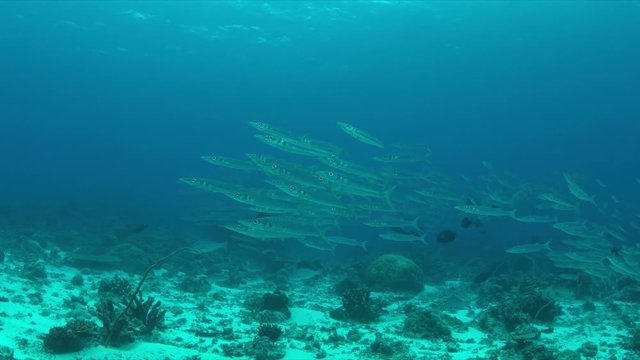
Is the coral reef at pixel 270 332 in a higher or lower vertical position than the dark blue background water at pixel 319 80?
lower

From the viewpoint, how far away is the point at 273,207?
44.0 ft

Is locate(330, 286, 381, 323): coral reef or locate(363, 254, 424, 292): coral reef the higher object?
locate(363, 254, 424, 292): coral reef

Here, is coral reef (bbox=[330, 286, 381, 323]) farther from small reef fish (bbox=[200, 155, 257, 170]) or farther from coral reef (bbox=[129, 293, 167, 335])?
small reef fish (bbox=[200, 155, 257, 170])

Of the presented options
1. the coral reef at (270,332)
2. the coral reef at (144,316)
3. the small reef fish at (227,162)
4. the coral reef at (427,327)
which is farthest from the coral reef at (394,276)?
the coral reef at (144,316)

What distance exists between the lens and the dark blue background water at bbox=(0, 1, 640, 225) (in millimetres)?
40156

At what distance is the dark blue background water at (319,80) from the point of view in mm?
40156

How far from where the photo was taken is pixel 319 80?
55656 mm

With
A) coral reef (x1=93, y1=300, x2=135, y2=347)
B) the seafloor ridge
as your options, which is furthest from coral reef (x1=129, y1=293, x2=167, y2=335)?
coral reef (x1=93, y1=300, x2=135, y2=347)

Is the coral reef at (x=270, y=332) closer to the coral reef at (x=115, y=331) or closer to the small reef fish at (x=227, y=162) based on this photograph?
the coral reef at (x=115, y=331)

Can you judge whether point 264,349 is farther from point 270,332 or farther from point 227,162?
point 227,162

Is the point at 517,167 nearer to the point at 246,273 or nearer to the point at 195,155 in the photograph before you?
the point at 195,155

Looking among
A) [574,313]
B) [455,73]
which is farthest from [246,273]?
[455,73]

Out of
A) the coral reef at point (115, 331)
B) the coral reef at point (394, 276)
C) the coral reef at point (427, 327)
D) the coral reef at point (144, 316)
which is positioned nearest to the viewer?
the coral reef at point (115, 331)

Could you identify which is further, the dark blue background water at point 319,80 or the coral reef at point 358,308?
the dark blue background water at point 319,80
